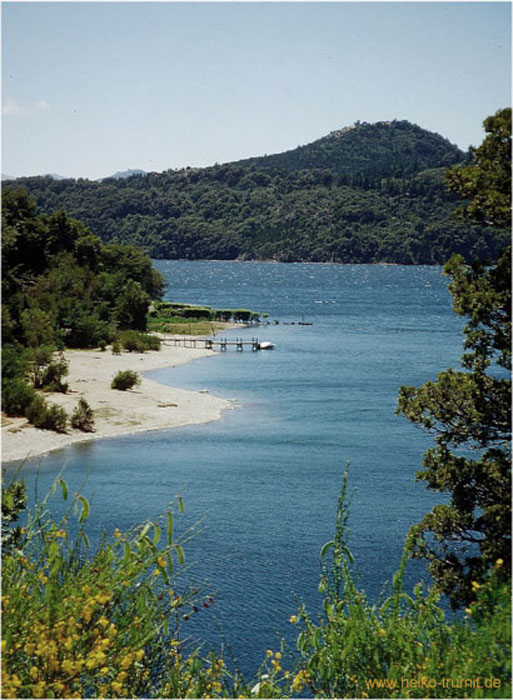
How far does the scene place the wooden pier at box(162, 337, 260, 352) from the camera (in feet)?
226

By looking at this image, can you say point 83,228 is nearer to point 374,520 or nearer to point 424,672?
point 374,520

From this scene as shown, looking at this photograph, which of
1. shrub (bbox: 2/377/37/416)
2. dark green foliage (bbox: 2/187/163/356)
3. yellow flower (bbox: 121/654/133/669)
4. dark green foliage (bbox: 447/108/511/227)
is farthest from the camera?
dark green foliage (bbox: 2/187/163/356)

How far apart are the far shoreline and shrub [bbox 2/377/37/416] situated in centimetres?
53

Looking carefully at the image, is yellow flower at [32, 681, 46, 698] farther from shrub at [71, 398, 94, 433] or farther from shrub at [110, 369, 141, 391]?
shrub at [110, 369, 141, 391]

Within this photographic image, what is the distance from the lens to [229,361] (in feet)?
203

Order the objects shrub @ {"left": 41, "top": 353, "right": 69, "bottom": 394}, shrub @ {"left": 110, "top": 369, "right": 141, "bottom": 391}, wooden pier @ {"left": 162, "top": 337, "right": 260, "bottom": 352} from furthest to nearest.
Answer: wooden pier @ {"left": 162, "top": 337, "right": 260, "bottom": 352}
shrub @ {"left": 110, "top": 369, "right": 141, "bottom": 391}
shrub @ {"left": 41, "top": 353, "right": 69, "bottom": 394}

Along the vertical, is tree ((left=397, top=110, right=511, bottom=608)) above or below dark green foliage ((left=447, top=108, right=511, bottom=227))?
below

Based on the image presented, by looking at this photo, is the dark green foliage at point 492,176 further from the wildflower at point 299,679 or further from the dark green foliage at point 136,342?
the dark green foliage at point 136,342

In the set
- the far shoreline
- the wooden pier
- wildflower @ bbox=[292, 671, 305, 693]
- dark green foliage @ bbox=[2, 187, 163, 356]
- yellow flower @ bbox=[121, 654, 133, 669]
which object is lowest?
the far shoreline

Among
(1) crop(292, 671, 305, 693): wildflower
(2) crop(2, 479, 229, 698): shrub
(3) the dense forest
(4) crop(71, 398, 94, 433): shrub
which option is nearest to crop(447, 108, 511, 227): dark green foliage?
(2) crop(2, 479, 229, 698): shrub

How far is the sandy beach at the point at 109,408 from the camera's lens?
33312mm

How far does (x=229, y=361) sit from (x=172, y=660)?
54.4m

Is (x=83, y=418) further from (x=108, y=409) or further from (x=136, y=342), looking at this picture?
(x=136, y=342)

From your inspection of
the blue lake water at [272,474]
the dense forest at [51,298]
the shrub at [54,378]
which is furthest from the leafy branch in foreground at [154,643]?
the shrub at [54,378]
